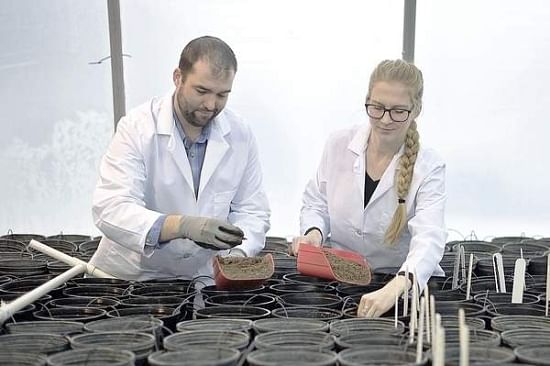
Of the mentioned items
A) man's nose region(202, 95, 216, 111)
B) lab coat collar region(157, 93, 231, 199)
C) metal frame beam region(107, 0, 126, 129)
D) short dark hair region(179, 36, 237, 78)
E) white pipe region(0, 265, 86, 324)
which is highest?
metal frame beam region(107, 0, 126, 129)

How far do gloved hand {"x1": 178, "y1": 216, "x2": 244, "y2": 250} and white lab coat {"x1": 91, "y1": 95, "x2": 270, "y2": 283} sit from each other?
166mm

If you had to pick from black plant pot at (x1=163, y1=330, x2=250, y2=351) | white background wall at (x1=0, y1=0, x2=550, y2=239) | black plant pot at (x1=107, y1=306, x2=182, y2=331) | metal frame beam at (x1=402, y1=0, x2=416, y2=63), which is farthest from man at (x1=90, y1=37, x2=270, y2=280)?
metal frame beam at (x1=402, y1=0, x2=416, y2=63)

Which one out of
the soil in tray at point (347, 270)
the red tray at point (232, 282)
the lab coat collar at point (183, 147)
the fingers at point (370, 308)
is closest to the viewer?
the fingers at point (370, 308)

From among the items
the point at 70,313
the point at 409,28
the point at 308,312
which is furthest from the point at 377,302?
the point at 409,28

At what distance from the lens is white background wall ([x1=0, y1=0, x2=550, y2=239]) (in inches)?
142

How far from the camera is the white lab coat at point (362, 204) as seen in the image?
2033mm

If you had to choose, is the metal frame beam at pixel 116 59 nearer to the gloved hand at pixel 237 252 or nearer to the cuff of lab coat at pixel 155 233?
the gloved hand at pixel 237 252

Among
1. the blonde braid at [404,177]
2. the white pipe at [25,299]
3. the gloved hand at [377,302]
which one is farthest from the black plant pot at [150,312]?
the blonde braid at [404,177]

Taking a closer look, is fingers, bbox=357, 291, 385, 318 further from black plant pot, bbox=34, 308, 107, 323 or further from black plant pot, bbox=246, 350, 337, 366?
black plant pot, bbox=34, 308, 107, 323

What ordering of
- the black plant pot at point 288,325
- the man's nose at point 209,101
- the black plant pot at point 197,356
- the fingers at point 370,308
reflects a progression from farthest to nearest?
1. the man's nose at point 209,101
2. the fingers at point 370,308
3. the black plant pot at point 288,325
4. the black plant pot at point 197,356

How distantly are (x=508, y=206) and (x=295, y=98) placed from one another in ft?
4.28

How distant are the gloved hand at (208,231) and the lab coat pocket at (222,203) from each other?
0.32 meters

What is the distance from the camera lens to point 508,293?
1.85m

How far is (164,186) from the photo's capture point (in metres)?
2.19
